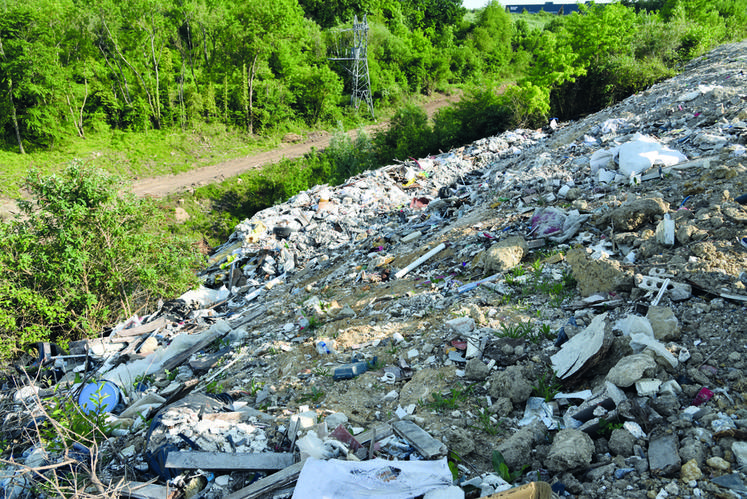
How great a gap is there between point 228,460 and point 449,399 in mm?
1668

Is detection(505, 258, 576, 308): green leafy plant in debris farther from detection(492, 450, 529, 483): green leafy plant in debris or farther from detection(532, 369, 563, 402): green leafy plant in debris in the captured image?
detection(492, 450, 529, 483): green leafy plant in debris

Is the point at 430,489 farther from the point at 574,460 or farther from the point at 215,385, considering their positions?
the point at 215,385

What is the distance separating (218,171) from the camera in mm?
16969

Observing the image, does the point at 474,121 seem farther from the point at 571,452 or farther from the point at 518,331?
the point at 571,452

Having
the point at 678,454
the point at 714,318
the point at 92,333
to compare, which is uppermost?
the point at 714,318

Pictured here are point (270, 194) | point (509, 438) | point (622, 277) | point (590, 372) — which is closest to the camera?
point (509, 438)

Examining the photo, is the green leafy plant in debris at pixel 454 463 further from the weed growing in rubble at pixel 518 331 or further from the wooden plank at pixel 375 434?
the weed growing in rubble at pixel 518 331

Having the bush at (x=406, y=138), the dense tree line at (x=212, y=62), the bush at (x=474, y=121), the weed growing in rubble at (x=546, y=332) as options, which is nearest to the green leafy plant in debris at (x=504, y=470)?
the weed growing in rubble at (x=546, y=332)

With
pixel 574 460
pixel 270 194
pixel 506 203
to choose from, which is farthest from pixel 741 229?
pixel 270 194

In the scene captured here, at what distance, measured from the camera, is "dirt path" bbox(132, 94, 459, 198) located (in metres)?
15.3

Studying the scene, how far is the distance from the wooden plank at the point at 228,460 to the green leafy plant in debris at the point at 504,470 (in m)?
1.33

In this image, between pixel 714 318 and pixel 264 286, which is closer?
pixel 714 318

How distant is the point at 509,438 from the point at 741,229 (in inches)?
125

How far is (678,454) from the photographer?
2426 mm
